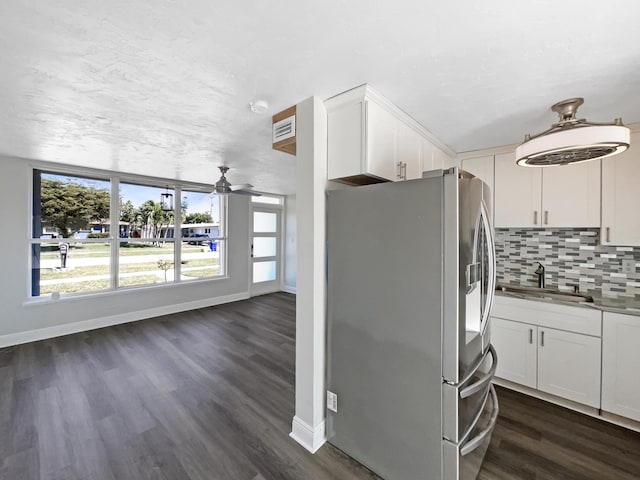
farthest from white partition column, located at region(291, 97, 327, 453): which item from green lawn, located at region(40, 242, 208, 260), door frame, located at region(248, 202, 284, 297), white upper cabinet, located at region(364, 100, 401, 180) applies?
door frame, located at region(248, 202, 284, 297)

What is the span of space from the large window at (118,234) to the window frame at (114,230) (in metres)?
0.02

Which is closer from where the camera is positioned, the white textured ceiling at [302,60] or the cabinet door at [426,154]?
the white textured ceiling at [302,60]

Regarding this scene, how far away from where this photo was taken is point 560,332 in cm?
220

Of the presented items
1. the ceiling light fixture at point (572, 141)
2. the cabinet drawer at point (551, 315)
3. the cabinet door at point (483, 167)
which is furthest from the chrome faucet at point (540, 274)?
the ceiling light fixture at point (572, 141)

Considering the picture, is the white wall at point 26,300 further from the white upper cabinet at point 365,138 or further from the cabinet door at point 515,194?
the cabinet door at point 515,194

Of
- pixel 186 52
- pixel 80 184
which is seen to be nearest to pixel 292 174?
pixel 186 52

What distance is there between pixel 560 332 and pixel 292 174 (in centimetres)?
369

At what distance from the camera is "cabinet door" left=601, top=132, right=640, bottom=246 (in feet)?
7.25

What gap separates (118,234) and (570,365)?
5.87m

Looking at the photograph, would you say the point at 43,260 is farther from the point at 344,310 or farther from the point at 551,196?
the point at 551,196

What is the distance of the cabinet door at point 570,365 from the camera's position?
2078mm

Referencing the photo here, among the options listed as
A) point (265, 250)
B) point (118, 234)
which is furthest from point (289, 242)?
point (118, 234)

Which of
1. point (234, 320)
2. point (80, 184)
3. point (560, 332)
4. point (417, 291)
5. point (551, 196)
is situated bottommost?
point (234, 320)

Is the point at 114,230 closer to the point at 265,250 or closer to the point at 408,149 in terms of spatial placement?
the point at 265,250
